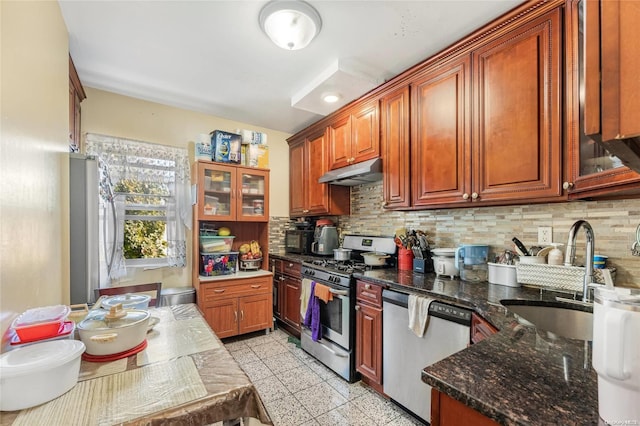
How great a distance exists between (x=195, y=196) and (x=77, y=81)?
1.34 meters

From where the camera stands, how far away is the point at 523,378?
28.0 inches

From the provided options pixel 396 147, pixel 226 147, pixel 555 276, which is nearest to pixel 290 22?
pixel 396 147

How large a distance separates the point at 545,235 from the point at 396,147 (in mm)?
1211

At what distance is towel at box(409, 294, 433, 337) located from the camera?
1681 mm

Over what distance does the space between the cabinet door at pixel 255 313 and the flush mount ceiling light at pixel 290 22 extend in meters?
2.49

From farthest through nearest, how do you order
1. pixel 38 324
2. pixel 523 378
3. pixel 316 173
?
pixel 316 173 → pixel 38 324 → pixel 523 378

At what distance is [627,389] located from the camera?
48cm

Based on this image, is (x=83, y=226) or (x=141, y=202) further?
(x=141, y=202)

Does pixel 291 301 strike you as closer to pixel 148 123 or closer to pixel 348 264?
pixel 348 264

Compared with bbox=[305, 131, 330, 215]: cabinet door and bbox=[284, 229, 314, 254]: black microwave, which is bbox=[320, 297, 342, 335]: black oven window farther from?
bbox=[305, 131, 330, 215]: cabinet door

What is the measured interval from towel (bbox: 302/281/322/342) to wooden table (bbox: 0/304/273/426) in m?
1.54

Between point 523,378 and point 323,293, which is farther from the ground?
point 523,378

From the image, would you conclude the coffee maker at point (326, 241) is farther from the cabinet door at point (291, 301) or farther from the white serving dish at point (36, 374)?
the white serving dish at point (36, 374)

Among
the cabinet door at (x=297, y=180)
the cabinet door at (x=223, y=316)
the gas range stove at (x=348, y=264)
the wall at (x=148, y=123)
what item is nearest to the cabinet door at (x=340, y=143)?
the cabinet door at (x=297, y=180)
